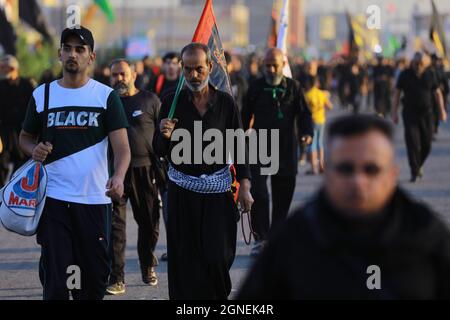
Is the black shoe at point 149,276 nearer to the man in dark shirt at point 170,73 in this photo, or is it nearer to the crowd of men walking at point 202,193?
the crowd of men walking at point 202,193

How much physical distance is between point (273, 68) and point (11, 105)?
498 centimetres

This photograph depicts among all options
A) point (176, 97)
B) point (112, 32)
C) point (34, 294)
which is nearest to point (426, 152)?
point (34, 294)

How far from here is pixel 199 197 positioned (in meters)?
6.96

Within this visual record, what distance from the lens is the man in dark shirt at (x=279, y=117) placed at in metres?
10.8

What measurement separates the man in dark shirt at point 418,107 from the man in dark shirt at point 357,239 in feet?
43.2

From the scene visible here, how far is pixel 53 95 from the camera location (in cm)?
668

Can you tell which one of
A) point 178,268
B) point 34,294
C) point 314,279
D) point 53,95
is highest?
point 53,95

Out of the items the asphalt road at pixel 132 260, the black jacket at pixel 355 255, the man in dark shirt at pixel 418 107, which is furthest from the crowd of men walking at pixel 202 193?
the man in dark shirt at pixel 418 107

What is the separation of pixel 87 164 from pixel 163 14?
136078 millimetres

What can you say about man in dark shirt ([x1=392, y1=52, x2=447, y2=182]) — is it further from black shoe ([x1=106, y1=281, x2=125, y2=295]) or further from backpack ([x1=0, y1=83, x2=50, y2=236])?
backpack ([x1=0, y1=83, x2=50, y2=236])

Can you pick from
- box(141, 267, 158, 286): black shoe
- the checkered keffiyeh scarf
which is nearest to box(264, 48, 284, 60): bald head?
box(141, 267, 158, 286): black shoe

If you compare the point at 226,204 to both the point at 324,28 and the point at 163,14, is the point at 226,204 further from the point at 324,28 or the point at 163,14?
the point at 163,14

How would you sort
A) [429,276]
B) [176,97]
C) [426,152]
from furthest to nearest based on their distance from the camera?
[426,152]
[176,97]
[429,276]

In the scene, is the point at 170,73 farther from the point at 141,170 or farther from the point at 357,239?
the point at 357,239
